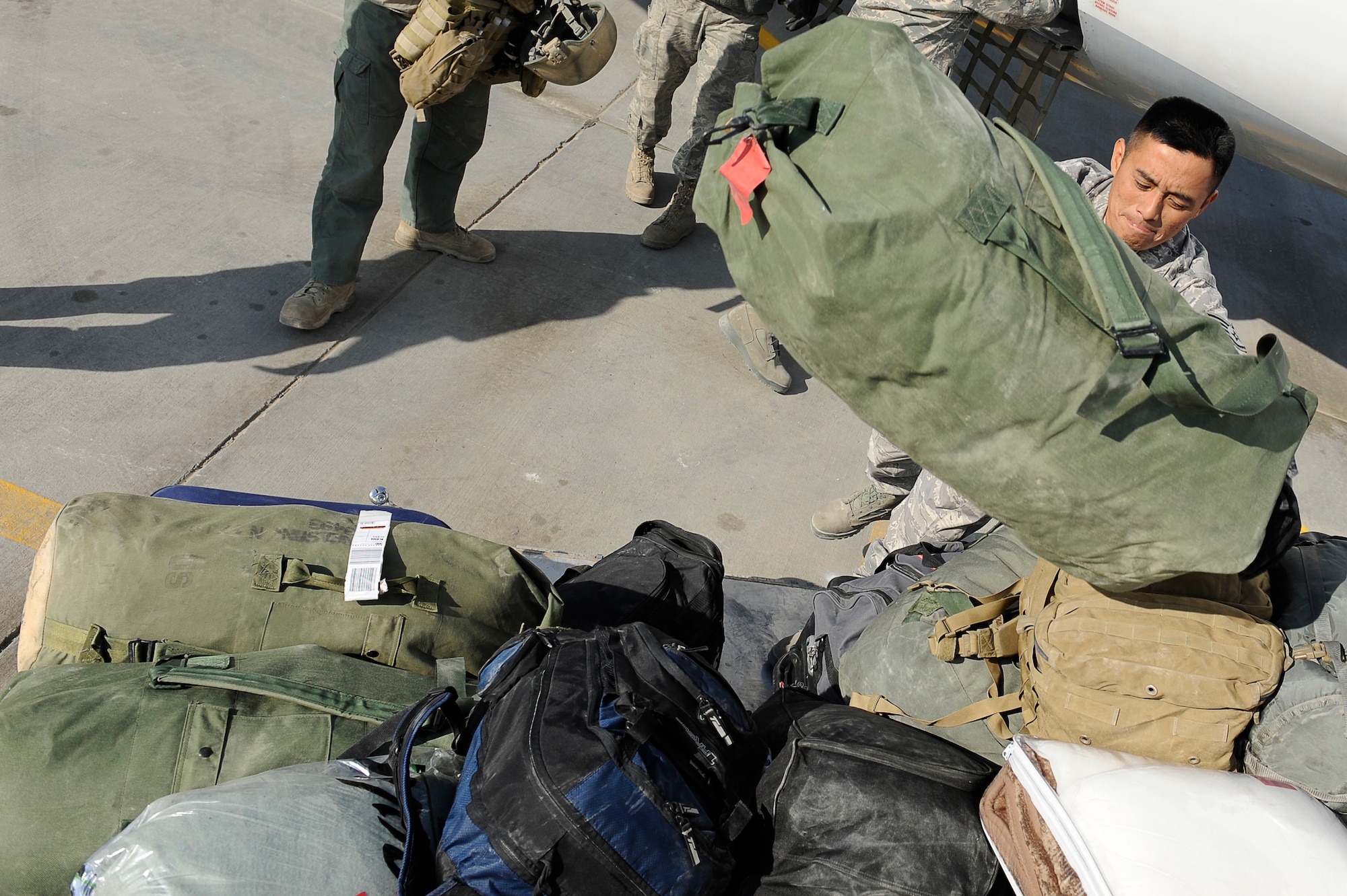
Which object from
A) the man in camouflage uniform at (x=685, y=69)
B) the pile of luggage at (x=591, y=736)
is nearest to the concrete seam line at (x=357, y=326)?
the man in camouflage uniform at (x=685, y=69)

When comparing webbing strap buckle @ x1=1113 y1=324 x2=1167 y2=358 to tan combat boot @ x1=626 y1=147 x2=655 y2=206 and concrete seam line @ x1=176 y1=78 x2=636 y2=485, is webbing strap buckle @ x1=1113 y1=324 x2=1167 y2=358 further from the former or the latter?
tan combat boot @ x1=626 y1=147 x2=655 y2=206

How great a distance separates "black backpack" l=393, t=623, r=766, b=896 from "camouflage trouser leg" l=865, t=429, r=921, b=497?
1.38 m

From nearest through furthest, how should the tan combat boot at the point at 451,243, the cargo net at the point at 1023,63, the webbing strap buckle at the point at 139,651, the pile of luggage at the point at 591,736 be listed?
the pile of luggage at the point at 591,736, the webbing strap buckle at the point at 139,651, the tan combat boot at the point at 451,243, the cargo net at the point at 1023,63

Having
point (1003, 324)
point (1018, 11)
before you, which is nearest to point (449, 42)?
point (1018, 11)

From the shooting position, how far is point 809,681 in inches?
83.4

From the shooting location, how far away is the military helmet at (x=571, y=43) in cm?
280

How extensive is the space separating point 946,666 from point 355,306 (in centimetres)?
263

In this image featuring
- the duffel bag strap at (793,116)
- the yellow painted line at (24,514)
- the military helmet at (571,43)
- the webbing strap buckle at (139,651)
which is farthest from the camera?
the military helmet at (571,43)

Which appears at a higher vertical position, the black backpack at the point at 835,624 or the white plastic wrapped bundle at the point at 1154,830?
the white plastic wrapped bundle at the point at 1154,830

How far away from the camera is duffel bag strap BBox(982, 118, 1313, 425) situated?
4.01ft

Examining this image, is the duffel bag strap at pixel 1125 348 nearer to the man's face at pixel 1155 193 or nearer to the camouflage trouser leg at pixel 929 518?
the man's face at pixel 1155 193

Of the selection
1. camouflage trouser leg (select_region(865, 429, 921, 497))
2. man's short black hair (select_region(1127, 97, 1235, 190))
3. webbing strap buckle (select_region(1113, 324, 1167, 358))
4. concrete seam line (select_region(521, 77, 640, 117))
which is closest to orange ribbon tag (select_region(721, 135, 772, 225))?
webbing strap buckle (select_region(1113, 324, 1167, 358))

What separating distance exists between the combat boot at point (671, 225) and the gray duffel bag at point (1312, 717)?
2886 mm

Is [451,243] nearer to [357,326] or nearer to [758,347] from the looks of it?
[357,326]
